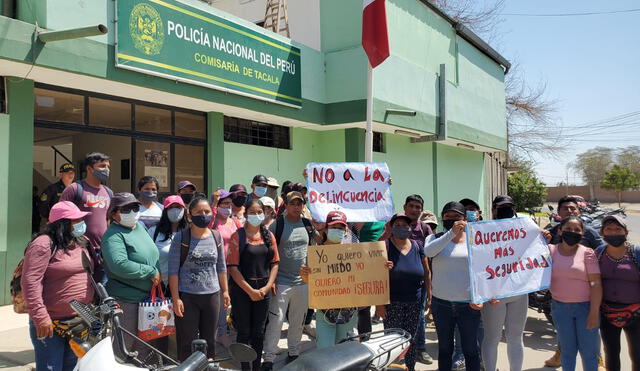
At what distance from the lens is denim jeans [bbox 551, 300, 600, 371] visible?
4.12 metres

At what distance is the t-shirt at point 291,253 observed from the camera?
493 centimetres

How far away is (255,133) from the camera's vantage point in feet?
39.0

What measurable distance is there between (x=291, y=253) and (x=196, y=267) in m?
1.09

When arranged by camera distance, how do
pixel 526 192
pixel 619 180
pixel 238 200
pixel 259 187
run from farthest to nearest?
pixel 619 180, pixel 526 192, pixel 259 187, pixel 238 200

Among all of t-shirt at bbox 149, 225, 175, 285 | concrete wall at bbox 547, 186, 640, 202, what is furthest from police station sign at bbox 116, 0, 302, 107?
concrete wall at bbox 547, 186, 640, 202

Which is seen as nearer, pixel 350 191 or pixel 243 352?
pixel 243 352

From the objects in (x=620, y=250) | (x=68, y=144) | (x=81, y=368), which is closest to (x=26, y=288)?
(x=81, y=368)

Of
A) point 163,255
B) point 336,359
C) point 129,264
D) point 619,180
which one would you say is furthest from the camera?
point 619,180

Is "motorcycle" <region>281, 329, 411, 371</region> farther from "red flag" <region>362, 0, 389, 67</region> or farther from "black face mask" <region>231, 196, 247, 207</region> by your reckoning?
"red flag" <region>362, 0, 389, 67</region>

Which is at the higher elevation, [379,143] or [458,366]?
[379,143]

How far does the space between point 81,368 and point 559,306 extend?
12.7ft

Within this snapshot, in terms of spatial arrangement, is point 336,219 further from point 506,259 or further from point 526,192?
point 526,192

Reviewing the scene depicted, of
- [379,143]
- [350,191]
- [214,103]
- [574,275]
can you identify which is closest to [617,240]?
[574,275]

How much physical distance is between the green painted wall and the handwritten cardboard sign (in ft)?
17.5
